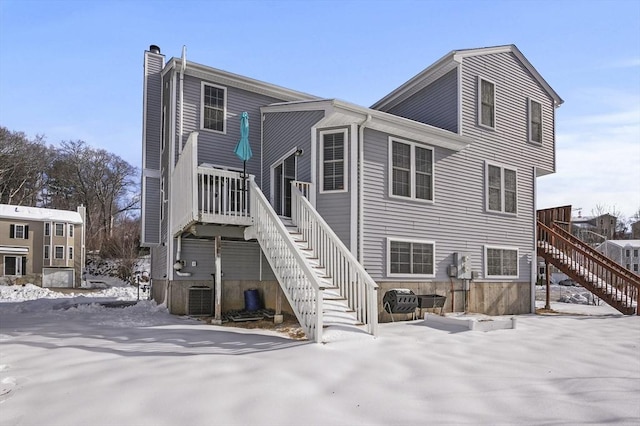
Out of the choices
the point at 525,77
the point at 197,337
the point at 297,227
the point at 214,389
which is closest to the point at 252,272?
the point at 297,227

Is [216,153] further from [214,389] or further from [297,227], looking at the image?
[214,389]

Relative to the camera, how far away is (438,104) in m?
13.7

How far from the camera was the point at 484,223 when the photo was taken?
13.4m

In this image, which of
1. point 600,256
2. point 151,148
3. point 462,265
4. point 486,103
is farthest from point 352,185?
point 600,256

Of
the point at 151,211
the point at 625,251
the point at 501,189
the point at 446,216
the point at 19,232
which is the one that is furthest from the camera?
the point at 625,251

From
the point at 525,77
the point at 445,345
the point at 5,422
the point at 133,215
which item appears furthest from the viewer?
the point at 133,215

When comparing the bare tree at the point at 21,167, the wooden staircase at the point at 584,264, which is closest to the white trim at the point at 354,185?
the wooden staircase at the point at 584,264

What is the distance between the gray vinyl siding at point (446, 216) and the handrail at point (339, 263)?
169 cm

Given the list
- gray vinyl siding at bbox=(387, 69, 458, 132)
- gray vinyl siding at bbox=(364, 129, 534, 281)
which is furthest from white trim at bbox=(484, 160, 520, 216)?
gray vinyl siding at bbox=(387, 69, 458, 132)

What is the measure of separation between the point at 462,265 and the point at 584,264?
4.84 meters

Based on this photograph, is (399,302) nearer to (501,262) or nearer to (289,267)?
(289,267)

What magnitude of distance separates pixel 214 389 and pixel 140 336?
12.9 ft

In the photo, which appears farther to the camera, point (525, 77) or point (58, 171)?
point (58, 171)

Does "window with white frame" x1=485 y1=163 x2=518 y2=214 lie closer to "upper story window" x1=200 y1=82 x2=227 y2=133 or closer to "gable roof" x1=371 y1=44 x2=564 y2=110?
"gable roof" x1=371 y1=44 x2=564 y2=110
